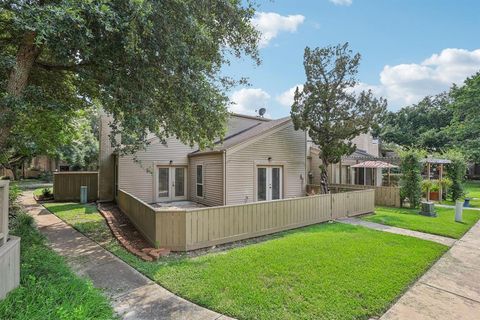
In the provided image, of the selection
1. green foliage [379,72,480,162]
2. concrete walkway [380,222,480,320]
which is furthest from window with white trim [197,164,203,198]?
green foliage [379,72,480,162]

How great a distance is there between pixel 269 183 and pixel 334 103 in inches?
209

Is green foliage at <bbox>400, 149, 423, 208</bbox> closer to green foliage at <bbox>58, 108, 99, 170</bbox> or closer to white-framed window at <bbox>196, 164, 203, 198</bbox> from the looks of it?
white-framed window at <bbox>196, 164, 203, 198</bbox>

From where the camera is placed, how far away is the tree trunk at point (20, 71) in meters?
5.62

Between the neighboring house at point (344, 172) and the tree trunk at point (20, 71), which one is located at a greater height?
the tree trunk at point (20, 71)

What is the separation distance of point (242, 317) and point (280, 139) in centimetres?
1047

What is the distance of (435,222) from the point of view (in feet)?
32.3

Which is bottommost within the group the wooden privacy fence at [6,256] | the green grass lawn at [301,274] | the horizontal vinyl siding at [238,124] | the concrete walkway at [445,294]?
the concrete walkway at [445,294]

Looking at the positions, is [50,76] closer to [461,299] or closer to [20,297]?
[20,297]

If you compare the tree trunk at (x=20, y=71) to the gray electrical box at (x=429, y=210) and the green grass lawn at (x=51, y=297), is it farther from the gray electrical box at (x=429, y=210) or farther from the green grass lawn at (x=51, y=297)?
the gray electrical box at (x=429, y=210)

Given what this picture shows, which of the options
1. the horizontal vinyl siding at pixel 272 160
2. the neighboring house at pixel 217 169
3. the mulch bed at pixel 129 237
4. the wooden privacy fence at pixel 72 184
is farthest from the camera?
the wooden privacy fence at pixel 72 184

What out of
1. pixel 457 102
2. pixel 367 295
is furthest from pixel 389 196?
pixel 457 102

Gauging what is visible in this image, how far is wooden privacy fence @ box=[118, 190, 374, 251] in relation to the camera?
256 inches

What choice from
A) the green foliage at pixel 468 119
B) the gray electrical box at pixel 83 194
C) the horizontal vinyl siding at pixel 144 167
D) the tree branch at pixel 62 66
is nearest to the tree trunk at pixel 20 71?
the tree branch at pixel 62 66

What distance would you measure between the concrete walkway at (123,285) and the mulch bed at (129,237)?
52 cm
